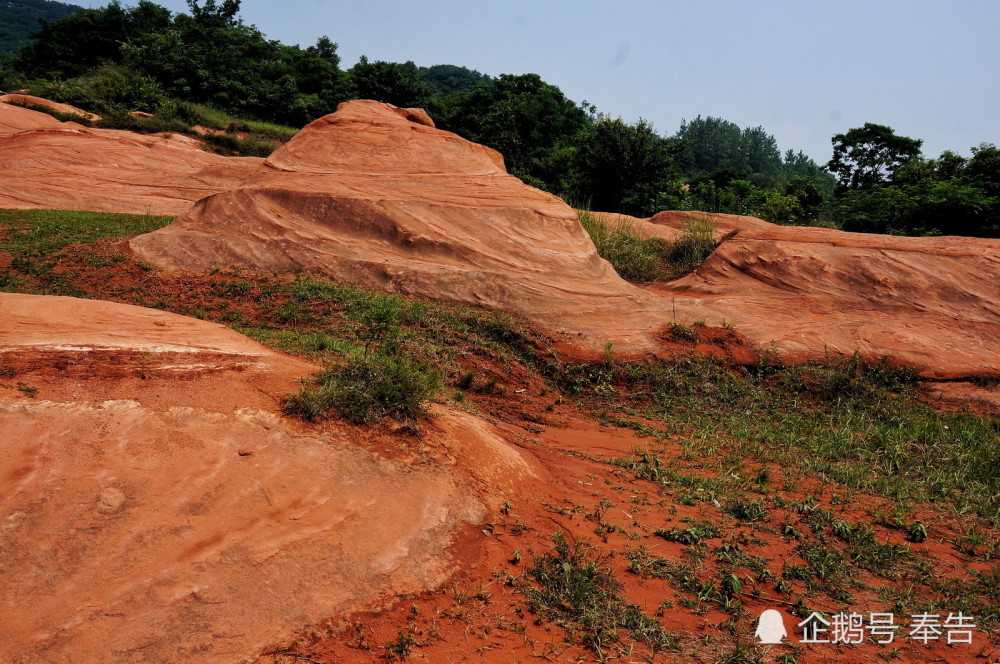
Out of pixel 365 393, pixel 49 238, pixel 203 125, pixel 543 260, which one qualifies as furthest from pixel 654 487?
pixel 203 125

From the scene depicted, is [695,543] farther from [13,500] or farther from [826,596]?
[13,500]

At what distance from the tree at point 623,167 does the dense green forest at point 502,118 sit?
0.03m

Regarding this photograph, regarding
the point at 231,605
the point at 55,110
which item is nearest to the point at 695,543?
the point at 231,605

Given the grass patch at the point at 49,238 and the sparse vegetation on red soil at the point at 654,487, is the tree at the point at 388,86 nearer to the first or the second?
the grass patch at the point at 49,238

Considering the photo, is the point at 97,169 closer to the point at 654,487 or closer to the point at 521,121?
the point at 654,487

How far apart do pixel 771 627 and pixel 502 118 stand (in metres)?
25.3

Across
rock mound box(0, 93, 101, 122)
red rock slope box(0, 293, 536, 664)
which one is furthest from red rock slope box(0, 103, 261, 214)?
red rock slope box(0, 293, 536, 664)

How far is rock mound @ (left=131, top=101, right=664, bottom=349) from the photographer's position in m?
8.09

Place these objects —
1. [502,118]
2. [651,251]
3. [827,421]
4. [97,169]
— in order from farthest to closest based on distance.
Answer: [502,118] → [97,169] → [651,251] → [827,421]

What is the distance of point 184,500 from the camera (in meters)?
3.36

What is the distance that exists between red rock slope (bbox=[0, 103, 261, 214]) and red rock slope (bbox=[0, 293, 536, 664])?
34.0 feet

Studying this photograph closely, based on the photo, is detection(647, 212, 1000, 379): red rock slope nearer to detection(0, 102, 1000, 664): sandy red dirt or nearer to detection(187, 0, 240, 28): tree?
detection(0, 102, 1000, 664): sandy red dirt

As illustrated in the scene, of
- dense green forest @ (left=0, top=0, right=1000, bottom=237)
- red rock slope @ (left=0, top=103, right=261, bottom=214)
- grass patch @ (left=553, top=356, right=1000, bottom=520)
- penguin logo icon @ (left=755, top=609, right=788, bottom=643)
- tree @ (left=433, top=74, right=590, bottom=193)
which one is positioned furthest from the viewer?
tree @ (left=433, top=74, right=590, bottom=193)

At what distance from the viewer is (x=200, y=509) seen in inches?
132
